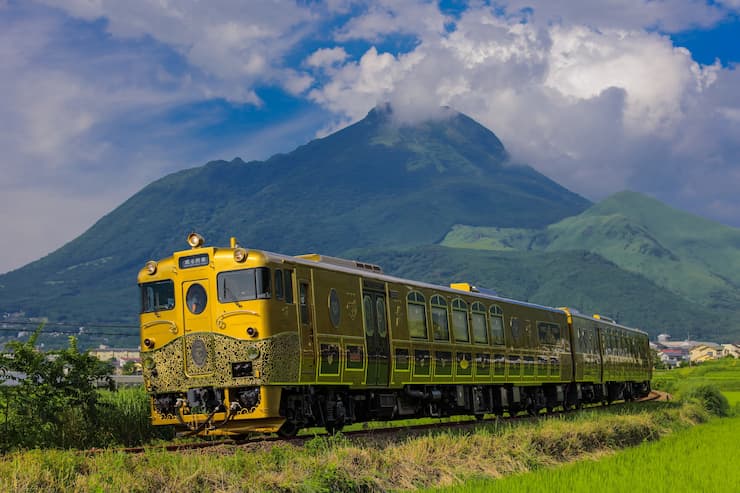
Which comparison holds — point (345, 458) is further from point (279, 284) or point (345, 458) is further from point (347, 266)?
point (347, 266)

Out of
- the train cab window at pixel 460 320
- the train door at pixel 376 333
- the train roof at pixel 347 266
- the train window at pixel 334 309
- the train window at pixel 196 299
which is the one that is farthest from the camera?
the train cab window at pixel 460 320

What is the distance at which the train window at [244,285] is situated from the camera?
17.5 metres

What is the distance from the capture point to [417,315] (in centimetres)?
2306

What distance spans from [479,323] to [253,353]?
11033 mm

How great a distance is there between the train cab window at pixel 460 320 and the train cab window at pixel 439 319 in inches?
19.9

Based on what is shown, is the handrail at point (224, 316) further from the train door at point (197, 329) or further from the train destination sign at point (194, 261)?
the train destination sign at point (194, 261)

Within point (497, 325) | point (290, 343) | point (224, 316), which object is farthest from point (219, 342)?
point (497, 325)

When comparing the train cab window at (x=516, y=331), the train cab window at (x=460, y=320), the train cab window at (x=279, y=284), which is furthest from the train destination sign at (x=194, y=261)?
the train cab window at (x=516, y=331)

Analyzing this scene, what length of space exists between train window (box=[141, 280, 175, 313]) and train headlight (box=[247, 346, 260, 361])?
84.9 inches

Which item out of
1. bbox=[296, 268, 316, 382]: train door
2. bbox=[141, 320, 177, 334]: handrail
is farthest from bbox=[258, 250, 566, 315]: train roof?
bbox=[141, 320, 177, 334]: handrail

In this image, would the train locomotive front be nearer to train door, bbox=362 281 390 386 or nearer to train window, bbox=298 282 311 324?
train window, bbox=298 282 311 324

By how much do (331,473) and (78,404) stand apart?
22.7 ft

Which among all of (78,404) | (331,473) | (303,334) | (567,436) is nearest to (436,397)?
(567,436)

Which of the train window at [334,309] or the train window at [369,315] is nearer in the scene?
the train window at [334,309]
